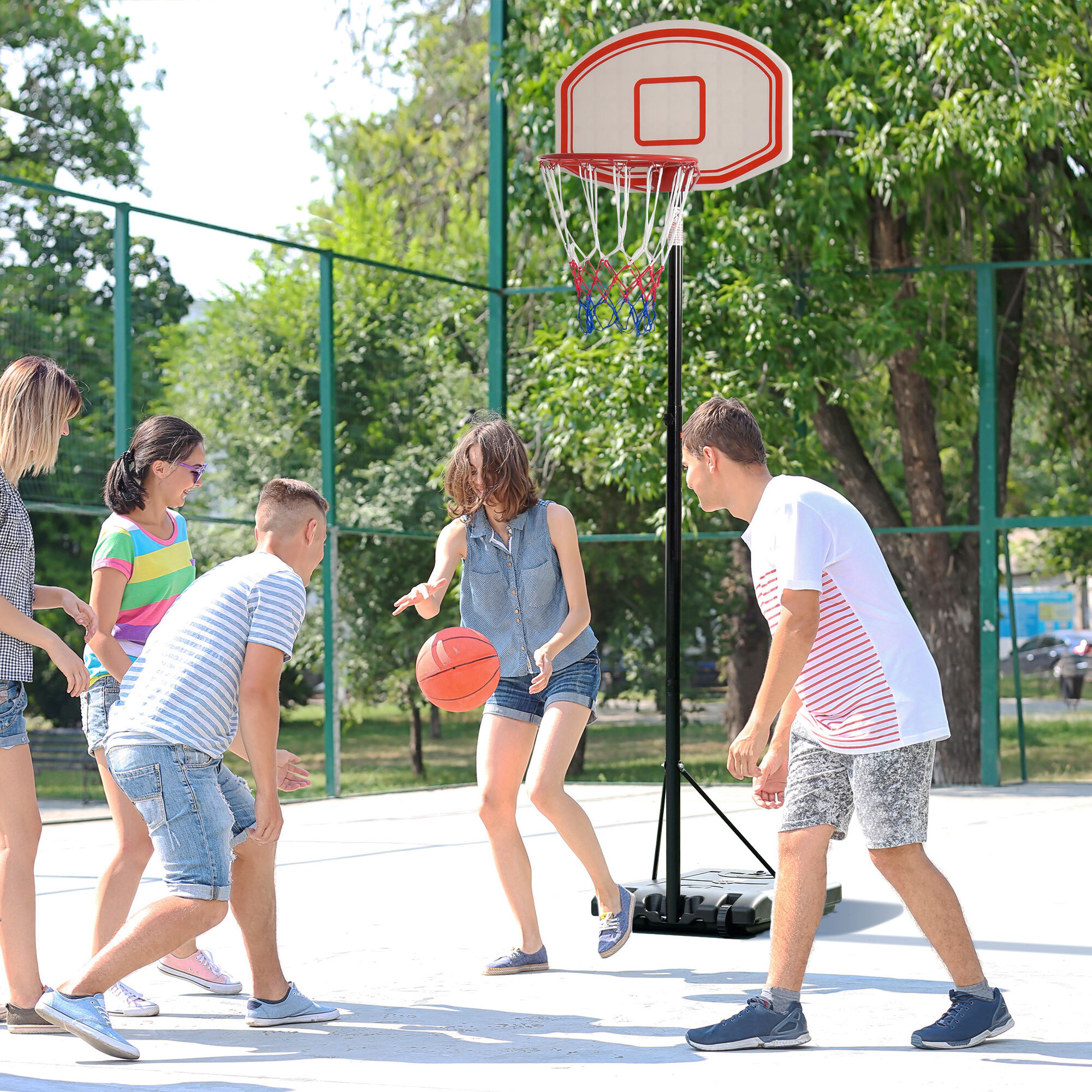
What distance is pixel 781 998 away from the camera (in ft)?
13.9

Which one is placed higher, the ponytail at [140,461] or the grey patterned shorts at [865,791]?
the ponytail at [140,461]

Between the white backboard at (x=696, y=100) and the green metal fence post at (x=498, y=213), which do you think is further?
the green metal fence post at (x=498, y=213)

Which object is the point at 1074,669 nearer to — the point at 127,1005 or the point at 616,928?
the point at 616,928

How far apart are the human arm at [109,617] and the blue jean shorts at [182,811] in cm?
52

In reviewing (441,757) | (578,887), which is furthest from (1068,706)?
(578,887)

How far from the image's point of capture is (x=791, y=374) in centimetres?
1172

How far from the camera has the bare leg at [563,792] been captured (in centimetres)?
532

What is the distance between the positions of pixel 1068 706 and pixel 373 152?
1783 cm

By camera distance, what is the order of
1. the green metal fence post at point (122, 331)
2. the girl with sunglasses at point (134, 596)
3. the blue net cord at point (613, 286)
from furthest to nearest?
1. the green metal fence post at point (122, 331)
2. the blue net cord at point (613, 286)
3. the girl with sunglasses at point (134, 596)

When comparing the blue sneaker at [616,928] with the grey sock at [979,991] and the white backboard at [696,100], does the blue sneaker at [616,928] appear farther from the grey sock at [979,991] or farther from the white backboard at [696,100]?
the white backboard at [696,100]

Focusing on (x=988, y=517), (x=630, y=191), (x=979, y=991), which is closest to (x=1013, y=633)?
(x=988, y=517)

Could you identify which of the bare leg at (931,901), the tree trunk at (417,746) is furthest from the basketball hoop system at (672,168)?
the tree trunk at (417,746)

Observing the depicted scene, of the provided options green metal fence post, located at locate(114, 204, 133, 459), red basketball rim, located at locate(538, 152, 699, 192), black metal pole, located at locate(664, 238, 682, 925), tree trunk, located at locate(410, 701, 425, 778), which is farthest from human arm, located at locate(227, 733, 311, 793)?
tree trunk, located at locate(410, 701, 425, 778)

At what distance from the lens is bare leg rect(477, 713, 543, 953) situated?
17.5ft
